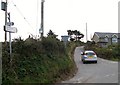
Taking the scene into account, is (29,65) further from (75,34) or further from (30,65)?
(75,34)

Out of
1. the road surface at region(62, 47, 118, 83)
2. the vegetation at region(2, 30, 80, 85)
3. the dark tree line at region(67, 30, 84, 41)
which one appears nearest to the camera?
the vegetation at region(2, 30, 80, 85)

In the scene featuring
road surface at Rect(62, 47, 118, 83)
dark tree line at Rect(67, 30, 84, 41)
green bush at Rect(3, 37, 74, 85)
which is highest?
dark tree line at Rect(67, 30, 84, 41)

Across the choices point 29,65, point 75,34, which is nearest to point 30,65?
point 29,65

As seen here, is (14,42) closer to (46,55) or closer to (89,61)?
(46,55)

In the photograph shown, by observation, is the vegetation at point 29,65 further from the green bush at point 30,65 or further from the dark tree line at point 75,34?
the dark tree line at point 75,34

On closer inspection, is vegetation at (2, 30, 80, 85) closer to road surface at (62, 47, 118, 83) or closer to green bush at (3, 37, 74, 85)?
green bush at (3, 37, 74, 85)

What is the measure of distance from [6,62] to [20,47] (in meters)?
2.51

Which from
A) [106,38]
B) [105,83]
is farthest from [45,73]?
[106,38]

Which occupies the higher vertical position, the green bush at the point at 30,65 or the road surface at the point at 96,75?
the green bush at the point at 30,65

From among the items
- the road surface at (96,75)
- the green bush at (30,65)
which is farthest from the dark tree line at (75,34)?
the green bush at (30,65)

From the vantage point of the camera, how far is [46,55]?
71.8 ft

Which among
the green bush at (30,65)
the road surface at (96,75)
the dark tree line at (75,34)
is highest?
the dark tree line at (75,34)

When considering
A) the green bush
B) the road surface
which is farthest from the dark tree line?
the green bush

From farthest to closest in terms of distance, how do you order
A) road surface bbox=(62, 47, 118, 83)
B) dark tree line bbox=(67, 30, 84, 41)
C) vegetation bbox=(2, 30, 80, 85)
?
dark tree line bbox=(67, 30, 84, 41)
road surface bbox=(62, 47, 118, 83)
vegetation bbox=(2, 30, 80, 85)
